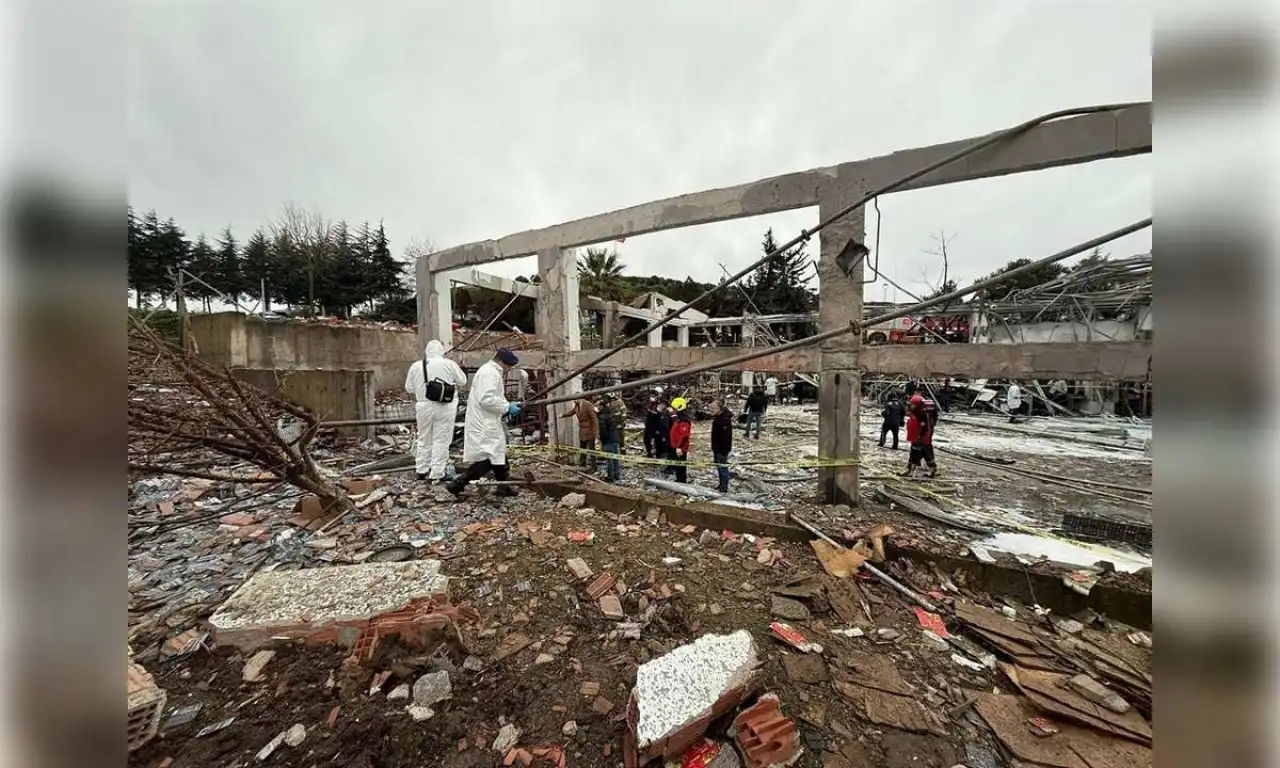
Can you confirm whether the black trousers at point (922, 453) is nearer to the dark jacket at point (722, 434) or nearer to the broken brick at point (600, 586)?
the dark jacket at point (722, 434)

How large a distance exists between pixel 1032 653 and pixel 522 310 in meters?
19.8

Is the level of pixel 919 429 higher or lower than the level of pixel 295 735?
higher

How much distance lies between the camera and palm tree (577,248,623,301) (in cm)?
2052

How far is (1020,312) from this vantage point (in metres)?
13.4

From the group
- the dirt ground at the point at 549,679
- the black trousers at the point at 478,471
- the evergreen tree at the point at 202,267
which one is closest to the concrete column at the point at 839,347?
the dirt ground at the point at 549,679

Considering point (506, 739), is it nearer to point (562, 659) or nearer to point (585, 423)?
point (562, 659)

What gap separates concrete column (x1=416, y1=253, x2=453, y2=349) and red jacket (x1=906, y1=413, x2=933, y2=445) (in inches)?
332

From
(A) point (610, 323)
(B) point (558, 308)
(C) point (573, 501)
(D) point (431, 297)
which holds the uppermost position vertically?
(A) point (610, 323)

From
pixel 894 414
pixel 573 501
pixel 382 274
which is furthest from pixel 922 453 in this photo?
pixel 382 274

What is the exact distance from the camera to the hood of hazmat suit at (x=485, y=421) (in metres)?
5.07

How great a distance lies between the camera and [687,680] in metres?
2.06

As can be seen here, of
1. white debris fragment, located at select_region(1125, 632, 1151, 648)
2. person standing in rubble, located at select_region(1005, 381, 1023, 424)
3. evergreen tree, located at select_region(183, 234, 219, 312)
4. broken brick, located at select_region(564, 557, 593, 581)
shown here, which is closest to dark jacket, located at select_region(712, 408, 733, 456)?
broken brick, located at select_region(564, 557, 593, 581)

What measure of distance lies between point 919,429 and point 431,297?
889 cm

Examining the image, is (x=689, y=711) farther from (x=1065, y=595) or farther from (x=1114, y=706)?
(x=1065, y=595)
